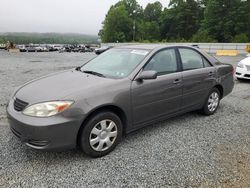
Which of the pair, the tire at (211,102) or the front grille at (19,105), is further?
the tire at (211,102)

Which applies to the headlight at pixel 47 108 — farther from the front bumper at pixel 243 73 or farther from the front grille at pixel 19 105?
the front bumper at pixel 243 73

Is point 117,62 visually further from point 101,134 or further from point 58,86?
point 101,134

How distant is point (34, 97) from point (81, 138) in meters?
0.81

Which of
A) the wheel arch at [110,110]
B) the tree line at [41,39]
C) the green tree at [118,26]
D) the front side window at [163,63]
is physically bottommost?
the wheel arch at [110,110]

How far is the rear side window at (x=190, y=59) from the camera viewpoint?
169 inches

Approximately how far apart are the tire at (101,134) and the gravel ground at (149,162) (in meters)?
0.12

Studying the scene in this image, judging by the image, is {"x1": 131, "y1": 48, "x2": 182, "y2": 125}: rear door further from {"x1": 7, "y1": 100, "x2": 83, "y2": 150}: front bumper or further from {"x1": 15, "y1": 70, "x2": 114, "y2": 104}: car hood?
{"x1": 7, "y1": 100, "x2": 83, "y2": 150}: front bumper

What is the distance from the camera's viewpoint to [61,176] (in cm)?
279

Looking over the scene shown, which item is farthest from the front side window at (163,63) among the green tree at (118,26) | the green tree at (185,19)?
the green tree at (118,26)

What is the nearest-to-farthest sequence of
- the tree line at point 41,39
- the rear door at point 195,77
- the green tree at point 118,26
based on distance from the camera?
the rear door at point 195,77 → the green tree at point 118,26 → the tree line at point 41,39

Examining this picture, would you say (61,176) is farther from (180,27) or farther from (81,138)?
(180,27)

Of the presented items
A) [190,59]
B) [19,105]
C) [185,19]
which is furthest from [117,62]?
[185,19]

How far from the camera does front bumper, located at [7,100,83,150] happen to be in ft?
9.07

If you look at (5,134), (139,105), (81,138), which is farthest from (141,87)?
(5,134)
